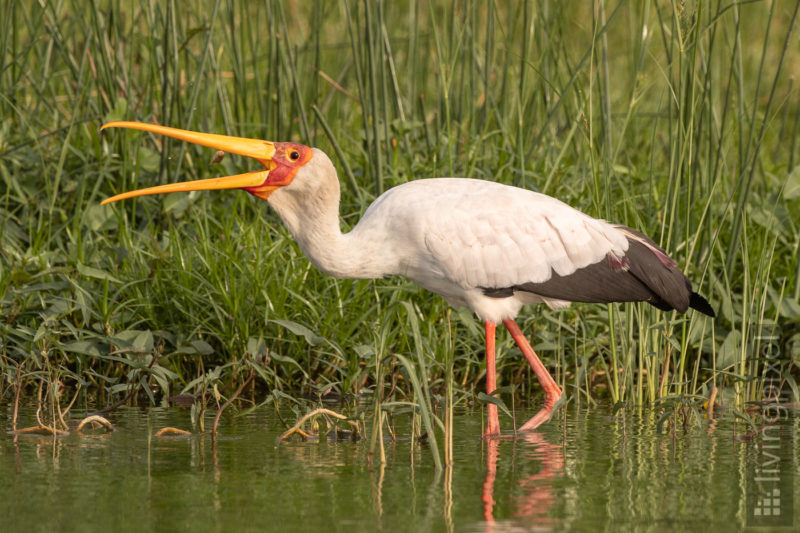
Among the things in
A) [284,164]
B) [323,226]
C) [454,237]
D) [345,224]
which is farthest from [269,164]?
[345,224]

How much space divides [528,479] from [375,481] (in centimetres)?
50

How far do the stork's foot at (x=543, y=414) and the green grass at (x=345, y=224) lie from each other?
0.26 meters

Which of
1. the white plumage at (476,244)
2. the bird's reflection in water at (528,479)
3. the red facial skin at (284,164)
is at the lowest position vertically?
the bird's reflection in water at (528,479)

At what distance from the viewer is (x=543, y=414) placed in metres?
5.02

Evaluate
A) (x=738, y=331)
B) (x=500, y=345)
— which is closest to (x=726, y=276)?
(x=738, y=331)

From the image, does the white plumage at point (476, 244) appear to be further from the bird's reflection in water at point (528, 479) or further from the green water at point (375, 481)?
the green water at point (375, 481)

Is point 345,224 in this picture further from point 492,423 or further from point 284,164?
point 492,423

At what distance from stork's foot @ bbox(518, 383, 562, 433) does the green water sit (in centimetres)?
11

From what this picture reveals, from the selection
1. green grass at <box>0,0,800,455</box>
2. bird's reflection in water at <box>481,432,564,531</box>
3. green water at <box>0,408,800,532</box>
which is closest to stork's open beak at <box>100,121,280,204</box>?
green grass at <box>0,0,800,455</box>

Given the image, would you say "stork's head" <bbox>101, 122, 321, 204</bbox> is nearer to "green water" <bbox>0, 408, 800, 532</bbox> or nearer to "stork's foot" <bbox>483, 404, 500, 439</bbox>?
"green water" <bbox>0, 408, 800, 532</bbox>

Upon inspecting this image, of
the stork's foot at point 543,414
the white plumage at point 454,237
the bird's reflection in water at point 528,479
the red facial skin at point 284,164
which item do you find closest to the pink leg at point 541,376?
the stork's foot at point 543,414

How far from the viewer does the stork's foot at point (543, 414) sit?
490 cm

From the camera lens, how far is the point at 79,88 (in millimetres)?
6371

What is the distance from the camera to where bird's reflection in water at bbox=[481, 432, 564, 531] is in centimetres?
330
